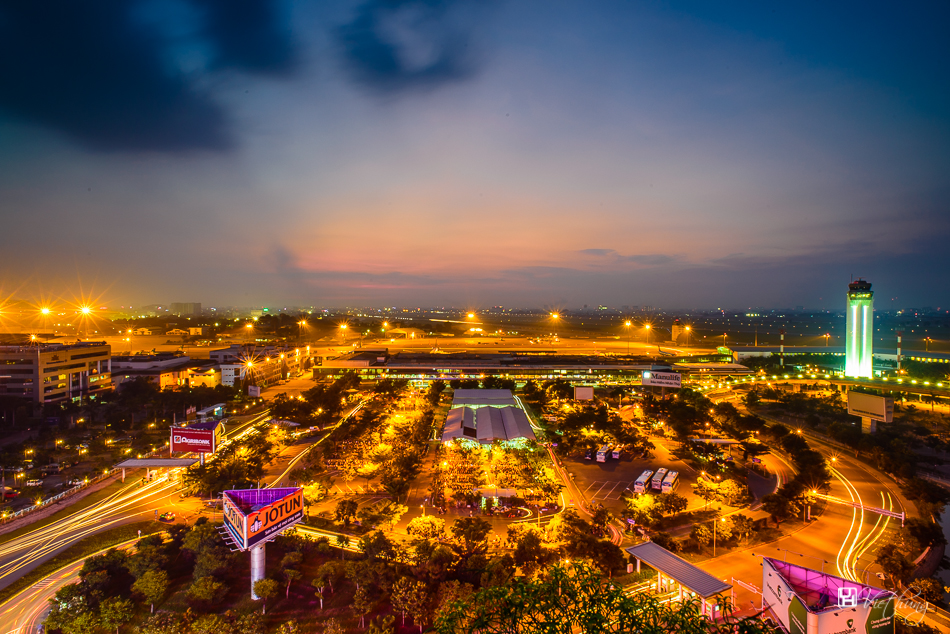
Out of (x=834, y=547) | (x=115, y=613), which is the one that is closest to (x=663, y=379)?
(x=834, y=547)

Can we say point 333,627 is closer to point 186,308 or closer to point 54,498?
point 54,498

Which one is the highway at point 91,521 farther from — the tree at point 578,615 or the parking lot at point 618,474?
the parking lot at point 618,474

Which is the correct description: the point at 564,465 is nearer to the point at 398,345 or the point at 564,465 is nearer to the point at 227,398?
the point at 227,398

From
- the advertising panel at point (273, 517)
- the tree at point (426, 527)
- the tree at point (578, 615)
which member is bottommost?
the tree at point (426, 527)

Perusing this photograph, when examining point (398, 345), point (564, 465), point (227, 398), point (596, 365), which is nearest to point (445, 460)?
point (564, 465)

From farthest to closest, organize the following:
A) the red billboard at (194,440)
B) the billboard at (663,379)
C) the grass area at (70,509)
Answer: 1. the billboard at (663,379)
2. the red billboard at (194,440)
3. the grass area at (70,509)

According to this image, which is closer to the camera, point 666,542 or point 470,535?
point 470,535

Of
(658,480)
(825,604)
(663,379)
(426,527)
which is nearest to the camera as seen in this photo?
(825,604)

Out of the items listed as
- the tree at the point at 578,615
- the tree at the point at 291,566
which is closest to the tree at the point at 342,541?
the tree at the point at 291,566
